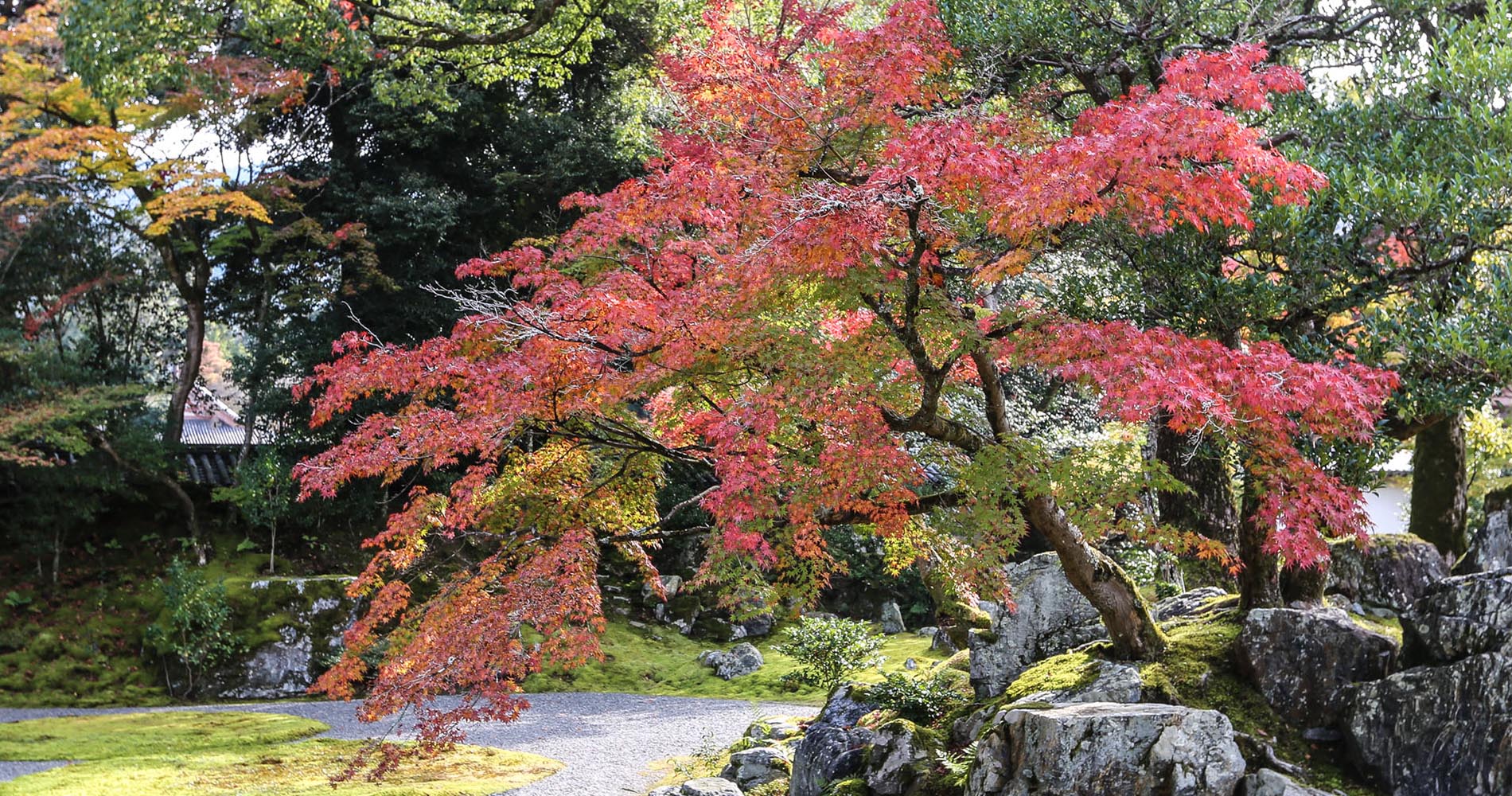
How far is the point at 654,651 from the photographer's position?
52.0 ft

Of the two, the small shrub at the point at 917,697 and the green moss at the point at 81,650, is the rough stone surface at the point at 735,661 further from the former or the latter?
the green moss at the point at 81,650

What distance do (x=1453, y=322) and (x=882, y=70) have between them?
358cm

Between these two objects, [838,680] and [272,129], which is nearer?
[838,680]

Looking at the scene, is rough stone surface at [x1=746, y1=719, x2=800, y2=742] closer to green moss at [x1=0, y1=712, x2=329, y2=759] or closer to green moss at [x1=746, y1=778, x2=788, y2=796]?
green moss at [x1=746, y1=778, x2=788, y2=796]

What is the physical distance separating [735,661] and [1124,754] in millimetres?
9677

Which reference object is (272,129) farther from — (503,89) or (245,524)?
(245,524)

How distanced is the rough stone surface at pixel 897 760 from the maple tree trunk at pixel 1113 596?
1.56 meters

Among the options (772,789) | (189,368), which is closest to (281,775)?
(772,789)

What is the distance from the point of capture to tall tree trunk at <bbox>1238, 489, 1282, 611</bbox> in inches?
279

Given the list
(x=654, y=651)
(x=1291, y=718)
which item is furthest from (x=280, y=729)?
(x=1291, y=718)

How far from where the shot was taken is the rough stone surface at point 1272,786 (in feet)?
18.1

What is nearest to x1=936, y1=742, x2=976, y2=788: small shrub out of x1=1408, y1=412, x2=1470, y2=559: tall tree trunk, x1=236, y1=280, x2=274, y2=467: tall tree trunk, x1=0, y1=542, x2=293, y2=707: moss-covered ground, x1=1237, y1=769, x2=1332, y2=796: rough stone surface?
x1=1237, y1=769, x2=1332, y2=796: rough stone surface

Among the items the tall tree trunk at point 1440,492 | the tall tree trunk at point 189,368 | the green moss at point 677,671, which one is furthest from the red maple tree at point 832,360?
the tall tree trunk at point 189,368

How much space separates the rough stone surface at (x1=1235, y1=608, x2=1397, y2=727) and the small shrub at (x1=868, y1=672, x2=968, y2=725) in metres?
2.28
